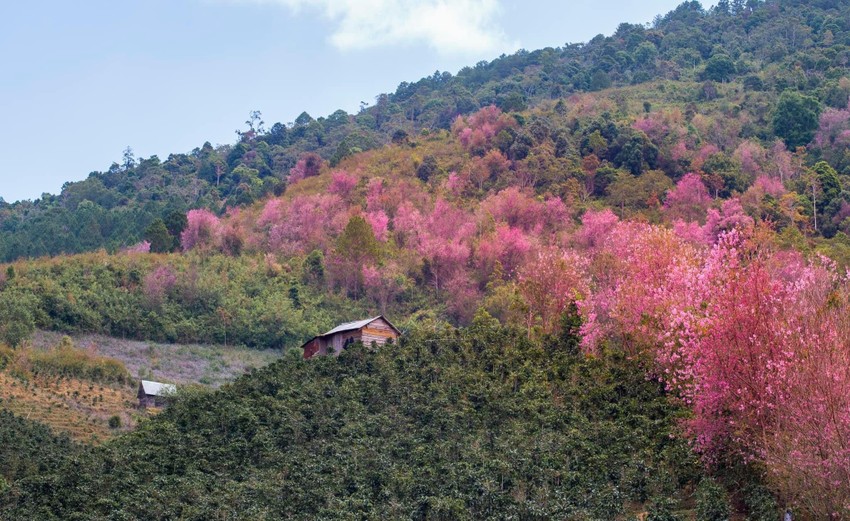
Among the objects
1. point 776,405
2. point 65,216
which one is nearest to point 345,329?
point 776,405

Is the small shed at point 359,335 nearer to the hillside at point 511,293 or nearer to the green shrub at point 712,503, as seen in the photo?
the hillside at point 511,293

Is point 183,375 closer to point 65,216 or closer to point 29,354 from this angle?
point 29,354

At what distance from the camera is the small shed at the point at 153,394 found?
38.2 metres

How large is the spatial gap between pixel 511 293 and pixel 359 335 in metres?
7.92

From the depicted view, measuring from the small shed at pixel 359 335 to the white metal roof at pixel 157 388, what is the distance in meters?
5.54

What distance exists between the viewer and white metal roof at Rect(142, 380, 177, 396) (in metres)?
38.1

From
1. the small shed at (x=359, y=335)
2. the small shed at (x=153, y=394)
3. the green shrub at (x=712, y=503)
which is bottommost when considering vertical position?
the green shrub at (x=712, y=503)

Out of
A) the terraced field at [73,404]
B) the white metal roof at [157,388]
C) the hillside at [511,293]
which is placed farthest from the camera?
the white metal roof at [157,388]

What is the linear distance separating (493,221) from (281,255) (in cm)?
1160

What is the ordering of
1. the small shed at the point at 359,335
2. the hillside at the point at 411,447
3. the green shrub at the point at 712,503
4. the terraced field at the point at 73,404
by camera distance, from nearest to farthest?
the green shrub at the point at 712,503 → the hillside at the point at 411,447 → the terraced field at the point at 73,404 → the small shed at the point at 359,335

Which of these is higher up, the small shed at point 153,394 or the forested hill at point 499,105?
the forested hill at point 499,105

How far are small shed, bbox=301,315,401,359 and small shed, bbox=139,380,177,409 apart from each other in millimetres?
5629

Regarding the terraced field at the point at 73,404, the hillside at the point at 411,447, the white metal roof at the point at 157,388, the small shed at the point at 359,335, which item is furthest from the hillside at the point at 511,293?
the white metal roof at the point at 157,388

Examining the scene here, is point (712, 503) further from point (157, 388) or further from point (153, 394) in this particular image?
Answer: point (157, 388)
